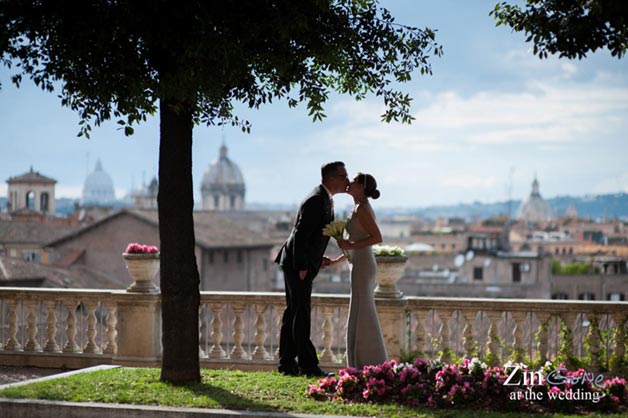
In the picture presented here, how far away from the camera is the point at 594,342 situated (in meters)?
10.4

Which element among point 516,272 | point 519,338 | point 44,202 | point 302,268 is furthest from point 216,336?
point 44,202

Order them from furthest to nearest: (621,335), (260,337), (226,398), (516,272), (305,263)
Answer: (516,272) < (260,337) < (621,335) < (305,263) < (226,398)

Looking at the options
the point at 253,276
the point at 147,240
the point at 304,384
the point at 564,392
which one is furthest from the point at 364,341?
the point at 253,276

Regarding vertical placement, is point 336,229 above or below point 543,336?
above

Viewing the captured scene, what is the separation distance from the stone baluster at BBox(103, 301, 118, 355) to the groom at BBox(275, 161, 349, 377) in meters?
3.12

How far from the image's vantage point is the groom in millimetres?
8586

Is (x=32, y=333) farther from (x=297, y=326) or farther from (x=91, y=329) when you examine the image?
(x=297, y=326)

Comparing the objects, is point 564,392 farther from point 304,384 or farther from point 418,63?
point 418,63

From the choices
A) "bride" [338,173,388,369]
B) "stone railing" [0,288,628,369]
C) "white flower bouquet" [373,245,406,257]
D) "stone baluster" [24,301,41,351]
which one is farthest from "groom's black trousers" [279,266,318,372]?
"stone baluster" [24,301,41,351]

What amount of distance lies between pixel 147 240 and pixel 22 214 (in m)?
21.0

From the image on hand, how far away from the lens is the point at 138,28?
7.70 meters

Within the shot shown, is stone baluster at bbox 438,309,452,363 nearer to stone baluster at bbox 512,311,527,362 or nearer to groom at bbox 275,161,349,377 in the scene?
stone baluster at bbox 512,311,527,362

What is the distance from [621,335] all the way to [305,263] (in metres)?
3.76

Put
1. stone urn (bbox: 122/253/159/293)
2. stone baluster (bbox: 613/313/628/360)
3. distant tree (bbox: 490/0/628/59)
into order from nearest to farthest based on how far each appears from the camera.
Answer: distant tree (bbox: 490/0/628/59) < stone baluster (bbox: 613/313/628/360) < stone urn (bbox: 122/253/159/293)
